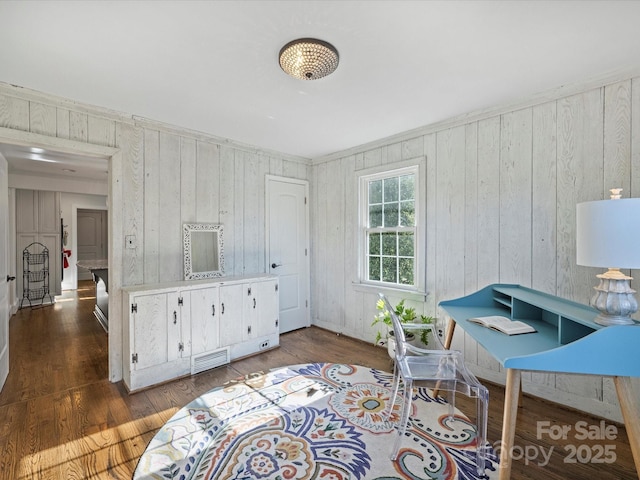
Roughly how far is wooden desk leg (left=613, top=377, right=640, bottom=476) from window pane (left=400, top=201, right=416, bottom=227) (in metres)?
2.18

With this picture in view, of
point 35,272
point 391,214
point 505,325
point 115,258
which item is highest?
point 391,214

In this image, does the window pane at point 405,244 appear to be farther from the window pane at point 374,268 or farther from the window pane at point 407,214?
the window pane at point 374,268

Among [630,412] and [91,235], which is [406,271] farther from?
[91,235]

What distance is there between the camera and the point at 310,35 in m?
1.75

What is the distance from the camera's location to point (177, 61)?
200cm

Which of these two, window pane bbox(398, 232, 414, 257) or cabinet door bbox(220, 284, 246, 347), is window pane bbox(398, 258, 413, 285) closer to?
window pane bbox(398, 232, 414, 257)

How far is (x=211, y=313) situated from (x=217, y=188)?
4.67ft

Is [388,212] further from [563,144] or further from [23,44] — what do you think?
[23,44]

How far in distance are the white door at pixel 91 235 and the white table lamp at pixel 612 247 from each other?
11118mm

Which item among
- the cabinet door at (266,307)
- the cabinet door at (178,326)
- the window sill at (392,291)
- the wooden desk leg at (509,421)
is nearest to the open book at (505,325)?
the wooden desk leg at (509,421)

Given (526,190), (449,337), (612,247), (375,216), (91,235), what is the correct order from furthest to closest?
(91,235) → (375,216) → (526,190) → (449,337) → (612,247)

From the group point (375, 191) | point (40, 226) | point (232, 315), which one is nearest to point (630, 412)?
point (375, 191)

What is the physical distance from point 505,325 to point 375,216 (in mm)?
2117

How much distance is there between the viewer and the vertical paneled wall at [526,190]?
2184mm
